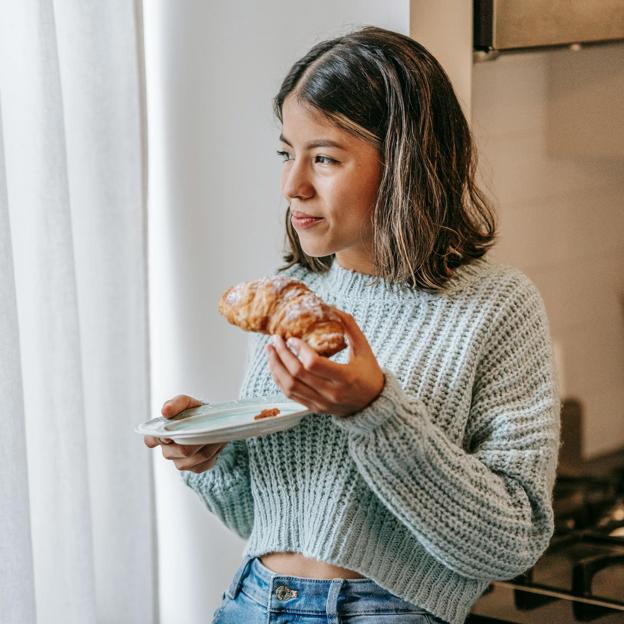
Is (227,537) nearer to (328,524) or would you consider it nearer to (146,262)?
(146,262)

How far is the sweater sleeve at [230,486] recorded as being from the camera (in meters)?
1.49

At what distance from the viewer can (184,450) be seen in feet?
4.46

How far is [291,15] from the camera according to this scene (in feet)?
5.85

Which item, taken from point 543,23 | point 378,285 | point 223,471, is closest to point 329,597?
point 223,471

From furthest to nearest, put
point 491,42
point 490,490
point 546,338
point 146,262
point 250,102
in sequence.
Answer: point 146,262 → point 250,102 → point 491,42 → point 546,338 → point 490,490

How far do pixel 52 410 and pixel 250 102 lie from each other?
63 centimetres

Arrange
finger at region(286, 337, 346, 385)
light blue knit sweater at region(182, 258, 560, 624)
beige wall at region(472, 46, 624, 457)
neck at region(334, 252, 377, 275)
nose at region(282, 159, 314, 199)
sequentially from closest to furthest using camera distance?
finger at region(286, 337, 346, 385) < light blue knit sweater at region(182, 258, 560, 624) < nose at region(282, 159, 314, 199) < neck at region(334, 252, 377, 275) < beige wall at region(472, 46, 624, 457)

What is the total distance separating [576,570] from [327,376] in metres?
0.99

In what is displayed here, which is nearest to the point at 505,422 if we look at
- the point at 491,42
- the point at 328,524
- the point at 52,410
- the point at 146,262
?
the point at 328,524

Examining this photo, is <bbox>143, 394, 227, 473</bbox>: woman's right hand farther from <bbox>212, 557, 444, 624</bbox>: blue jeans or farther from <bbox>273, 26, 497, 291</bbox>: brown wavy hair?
<bbox>273, 26, 497, 291</bbox>: brown wavy hair

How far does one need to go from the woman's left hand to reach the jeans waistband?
0.28 meters

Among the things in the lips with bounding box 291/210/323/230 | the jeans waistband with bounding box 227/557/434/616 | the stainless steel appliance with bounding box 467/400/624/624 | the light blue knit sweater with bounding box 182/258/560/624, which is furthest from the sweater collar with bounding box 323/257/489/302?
the stainless steel appliance with bounding box 467/400/624/624

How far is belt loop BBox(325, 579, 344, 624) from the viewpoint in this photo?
1294mm

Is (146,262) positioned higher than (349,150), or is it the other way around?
(349,150)
